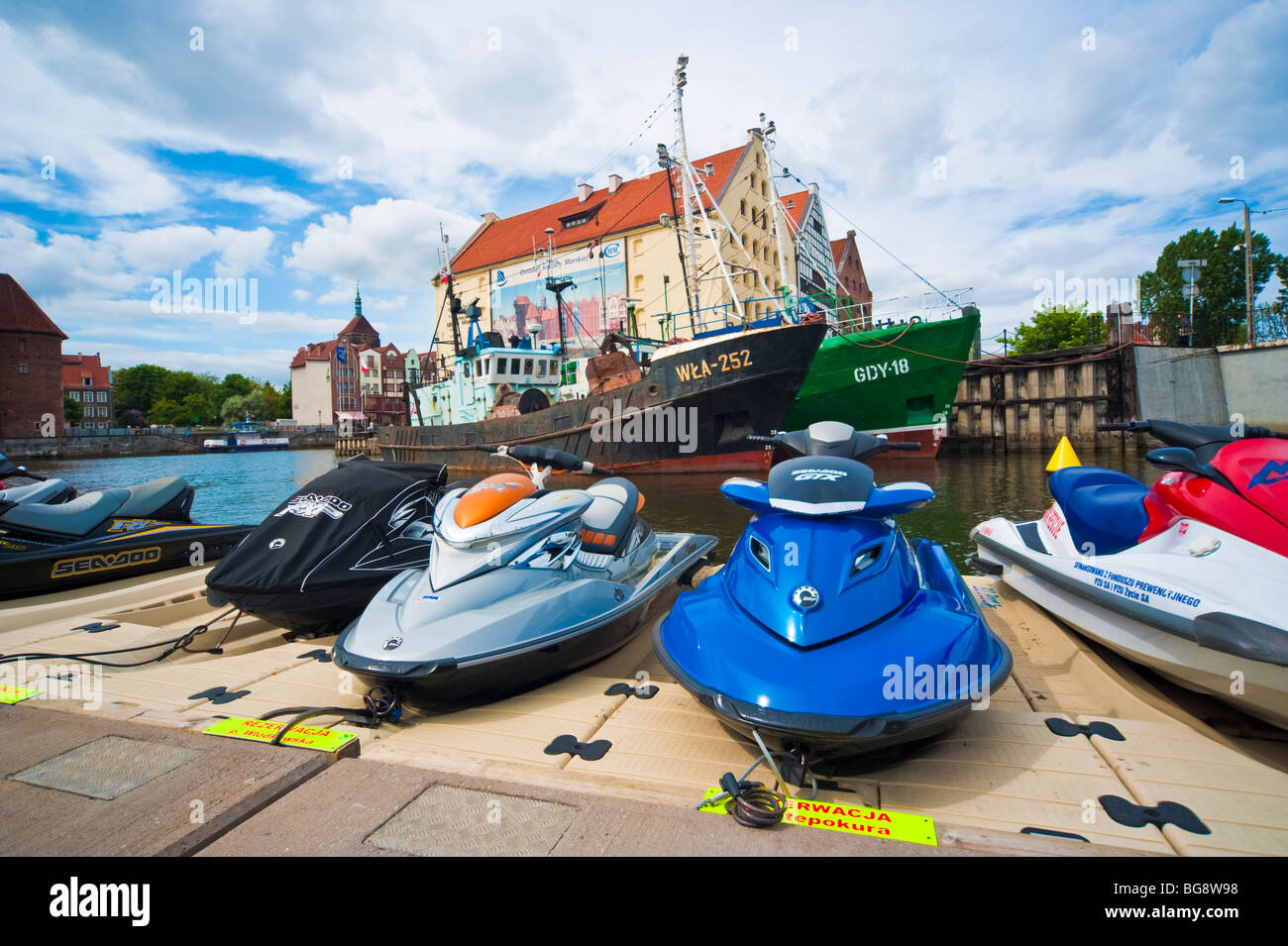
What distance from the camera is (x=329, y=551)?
397 cm

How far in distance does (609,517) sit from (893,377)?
16583 mm

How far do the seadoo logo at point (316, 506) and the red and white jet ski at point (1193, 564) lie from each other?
14.7 feet

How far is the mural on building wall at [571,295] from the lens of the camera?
29844mm

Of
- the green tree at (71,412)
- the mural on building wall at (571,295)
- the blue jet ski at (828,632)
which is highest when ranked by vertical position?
the mural on building wall at (571,295)

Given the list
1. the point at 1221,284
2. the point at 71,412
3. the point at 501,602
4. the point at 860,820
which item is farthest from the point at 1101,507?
the point at 71,412

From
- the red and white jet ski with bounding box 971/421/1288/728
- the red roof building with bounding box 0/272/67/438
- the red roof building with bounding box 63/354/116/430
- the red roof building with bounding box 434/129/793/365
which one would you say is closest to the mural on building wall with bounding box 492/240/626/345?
the red roof building with bounding box 434/129/793/365

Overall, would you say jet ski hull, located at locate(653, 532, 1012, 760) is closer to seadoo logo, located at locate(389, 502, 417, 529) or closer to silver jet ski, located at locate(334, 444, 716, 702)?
silver jet ski, located at locate(334, 444, 716, 702)

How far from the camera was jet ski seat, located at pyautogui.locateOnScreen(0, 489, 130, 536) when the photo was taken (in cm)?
539

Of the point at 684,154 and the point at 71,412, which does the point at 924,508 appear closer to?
the point at 684,154

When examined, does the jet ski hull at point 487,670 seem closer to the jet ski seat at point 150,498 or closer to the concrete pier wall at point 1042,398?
the jet ski seat at point 150,498
